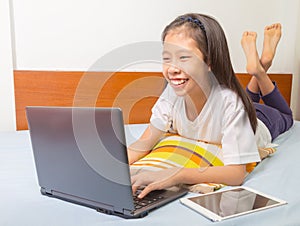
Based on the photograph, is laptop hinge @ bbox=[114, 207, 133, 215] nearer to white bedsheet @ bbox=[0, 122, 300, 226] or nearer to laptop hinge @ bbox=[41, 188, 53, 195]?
white bedsheet @ bbox=[0, 122, 300, 226]

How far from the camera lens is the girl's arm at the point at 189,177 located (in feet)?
2.06

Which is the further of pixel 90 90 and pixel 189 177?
pixel 90 90

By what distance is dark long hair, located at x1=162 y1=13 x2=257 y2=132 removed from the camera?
30.0 inches

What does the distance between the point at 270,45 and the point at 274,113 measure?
362mm

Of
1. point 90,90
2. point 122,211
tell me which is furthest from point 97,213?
point 90,90

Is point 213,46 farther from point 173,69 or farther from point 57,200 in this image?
point 57,200

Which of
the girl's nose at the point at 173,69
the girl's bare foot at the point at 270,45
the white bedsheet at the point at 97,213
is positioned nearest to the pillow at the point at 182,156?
the white bedsheet at the point at 97,213

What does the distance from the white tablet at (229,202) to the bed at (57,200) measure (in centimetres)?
1

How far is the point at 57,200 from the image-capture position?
610 mm

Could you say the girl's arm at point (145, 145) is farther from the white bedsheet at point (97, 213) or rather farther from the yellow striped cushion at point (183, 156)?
the white bedsheet at point (97, 213)

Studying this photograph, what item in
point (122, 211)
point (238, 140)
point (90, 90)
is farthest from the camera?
point (90, 90)

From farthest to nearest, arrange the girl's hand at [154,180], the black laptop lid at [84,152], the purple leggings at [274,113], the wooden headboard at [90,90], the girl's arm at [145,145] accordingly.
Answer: the wooden headboard at [90,90] → the purple leggings at [274,113] → the girl's arm at [145,145] → the girl's hand at [154,180] → the black laptop lid at [84,152]

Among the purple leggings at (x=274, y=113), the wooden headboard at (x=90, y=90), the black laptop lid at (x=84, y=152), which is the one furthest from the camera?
the wooden headboard at (x=90, y=90)

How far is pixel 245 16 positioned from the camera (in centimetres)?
187
